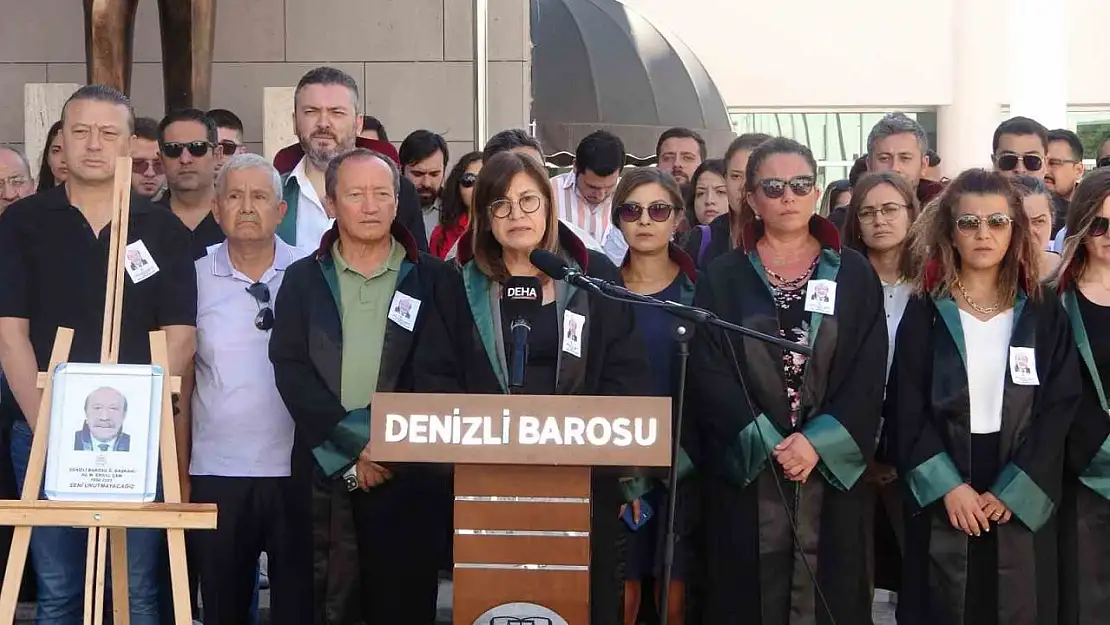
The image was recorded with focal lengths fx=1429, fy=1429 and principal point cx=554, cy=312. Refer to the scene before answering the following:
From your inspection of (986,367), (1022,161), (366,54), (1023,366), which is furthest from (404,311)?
(366,54)

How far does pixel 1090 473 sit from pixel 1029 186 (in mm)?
1352

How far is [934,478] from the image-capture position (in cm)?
443

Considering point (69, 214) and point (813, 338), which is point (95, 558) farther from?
point (813, 338)

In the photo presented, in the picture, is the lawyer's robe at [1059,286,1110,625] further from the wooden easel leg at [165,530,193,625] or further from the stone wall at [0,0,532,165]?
the stone wall at [0,0,532,165]

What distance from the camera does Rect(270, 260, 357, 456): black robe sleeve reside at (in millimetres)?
4375

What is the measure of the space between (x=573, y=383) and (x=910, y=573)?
1298 millimetres

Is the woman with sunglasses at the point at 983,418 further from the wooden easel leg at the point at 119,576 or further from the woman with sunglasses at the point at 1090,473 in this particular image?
the wooden easel leg at the point at 119,576

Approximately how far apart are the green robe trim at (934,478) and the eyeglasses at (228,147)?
353 cm

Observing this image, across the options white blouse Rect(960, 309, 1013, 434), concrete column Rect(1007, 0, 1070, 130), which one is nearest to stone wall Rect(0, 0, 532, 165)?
white blouse Rect(960, 309, 1013, 434)

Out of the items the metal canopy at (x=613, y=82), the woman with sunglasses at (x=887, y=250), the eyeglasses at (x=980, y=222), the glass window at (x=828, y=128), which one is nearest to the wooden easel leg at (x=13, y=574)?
the woman with sunglasses at (x=887, y=250)

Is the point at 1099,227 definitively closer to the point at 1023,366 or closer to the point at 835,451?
the point at 1023,366

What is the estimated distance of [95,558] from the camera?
385cm

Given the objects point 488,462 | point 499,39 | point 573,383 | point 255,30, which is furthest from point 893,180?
point 255,30

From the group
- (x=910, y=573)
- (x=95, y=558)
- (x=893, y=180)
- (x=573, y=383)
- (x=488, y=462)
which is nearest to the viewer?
(x=488, y=462)
